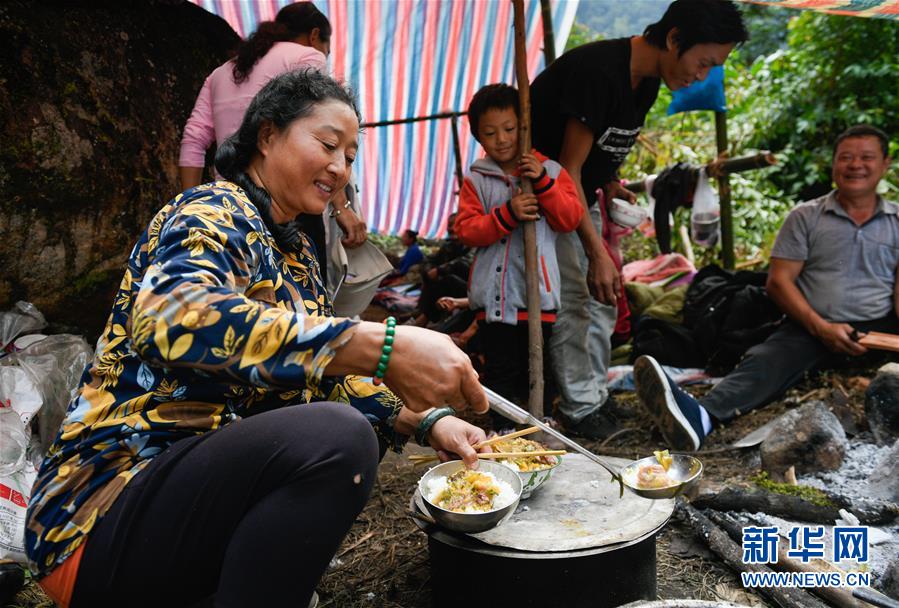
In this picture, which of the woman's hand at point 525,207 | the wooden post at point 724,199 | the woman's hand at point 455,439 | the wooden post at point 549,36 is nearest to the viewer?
the woman's hand at point 455,439

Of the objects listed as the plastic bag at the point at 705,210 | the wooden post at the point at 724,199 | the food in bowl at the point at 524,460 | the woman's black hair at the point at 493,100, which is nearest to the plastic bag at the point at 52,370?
the food in bowl at the point at 524,460

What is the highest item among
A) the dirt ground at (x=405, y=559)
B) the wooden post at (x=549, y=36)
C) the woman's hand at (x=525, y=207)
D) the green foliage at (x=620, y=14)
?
the green foliage at (x=620, y=14)

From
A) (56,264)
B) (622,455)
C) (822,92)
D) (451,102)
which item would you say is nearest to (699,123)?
Answer: (822,92)

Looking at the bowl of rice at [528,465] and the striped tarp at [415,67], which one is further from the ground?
the striped tarp at [415,67]

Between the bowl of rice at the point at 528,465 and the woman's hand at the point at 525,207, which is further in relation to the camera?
the woman's hand at the point at 525,207

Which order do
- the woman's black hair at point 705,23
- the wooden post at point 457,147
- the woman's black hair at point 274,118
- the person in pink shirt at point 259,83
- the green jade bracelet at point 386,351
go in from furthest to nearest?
the wooden post at point 457,147 < the woman's black hair at point 705,23 < the person in pink shirt at point 259,83 < the woman's black hair at point 274,118 < the green jade bracelet at point 386,351

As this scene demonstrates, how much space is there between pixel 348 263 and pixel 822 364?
3.18 m

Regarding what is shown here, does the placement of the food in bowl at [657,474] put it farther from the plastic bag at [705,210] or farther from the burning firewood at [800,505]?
the plastic bag at [705,210]

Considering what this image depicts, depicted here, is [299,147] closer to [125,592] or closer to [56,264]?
[125,592]

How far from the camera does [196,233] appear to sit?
4.46ft

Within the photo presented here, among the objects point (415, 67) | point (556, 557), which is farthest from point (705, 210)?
point (556, 557)

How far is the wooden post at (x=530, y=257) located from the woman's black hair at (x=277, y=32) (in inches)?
41.0

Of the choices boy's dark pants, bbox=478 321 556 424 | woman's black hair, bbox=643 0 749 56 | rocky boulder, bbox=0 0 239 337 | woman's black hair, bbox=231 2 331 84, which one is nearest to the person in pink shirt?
woman's black hair, bbox=231 2 331 84

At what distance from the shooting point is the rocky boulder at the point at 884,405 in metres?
3.33
